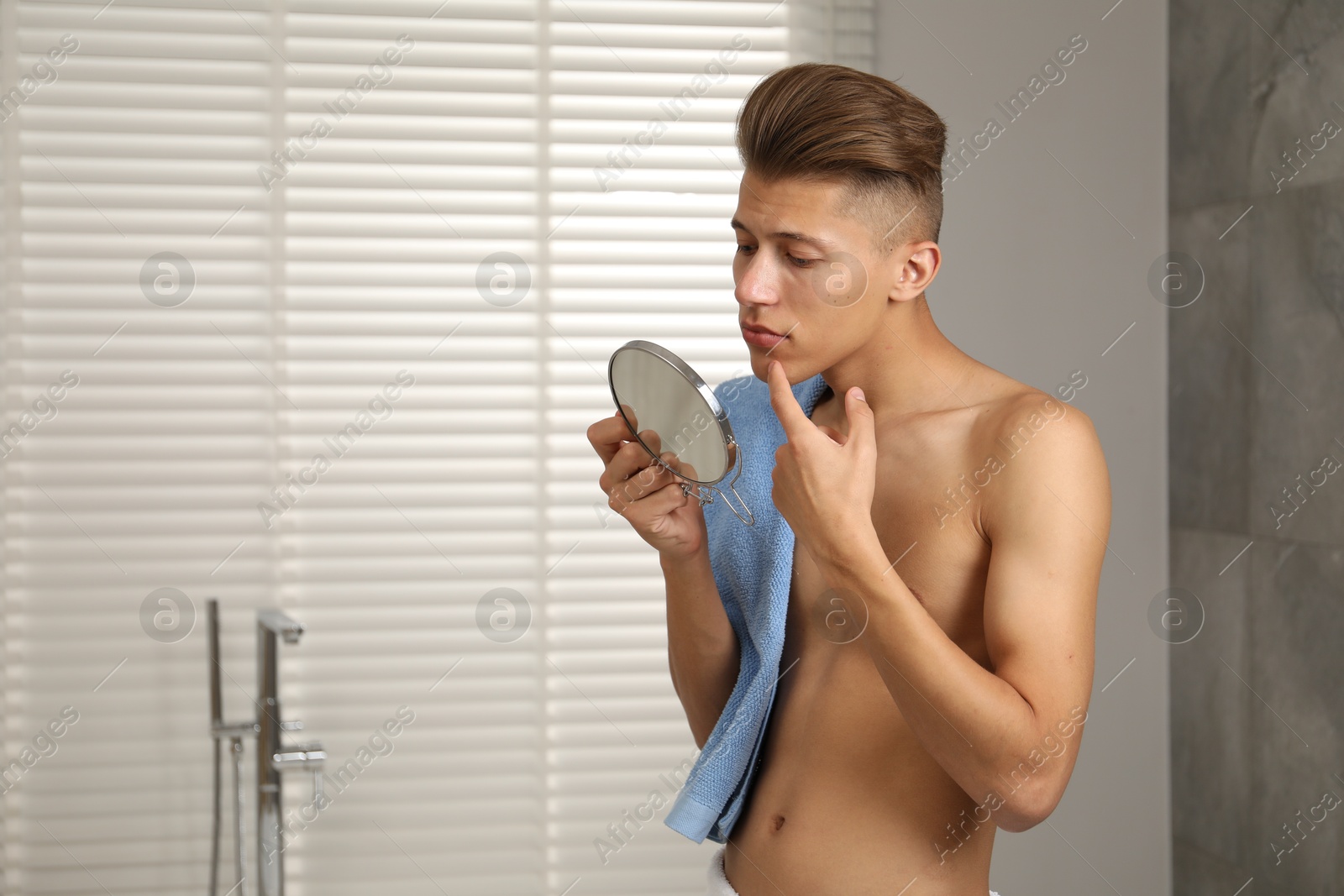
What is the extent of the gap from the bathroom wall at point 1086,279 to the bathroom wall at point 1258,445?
4 cm

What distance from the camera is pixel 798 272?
864mm

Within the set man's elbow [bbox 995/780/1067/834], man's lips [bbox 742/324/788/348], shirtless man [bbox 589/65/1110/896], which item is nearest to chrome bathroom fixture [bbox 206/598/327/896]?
shirtless man [bbox 589/65/1110/896]

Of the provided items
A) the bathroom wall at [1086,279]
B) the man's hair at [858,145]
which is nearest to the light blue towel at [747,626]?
the man's hair at [858,145]

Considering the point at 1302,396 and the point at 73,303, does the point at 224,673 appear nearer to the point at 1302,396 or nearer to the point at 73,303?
the point at 73,303

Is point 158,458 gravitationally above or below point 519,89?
below

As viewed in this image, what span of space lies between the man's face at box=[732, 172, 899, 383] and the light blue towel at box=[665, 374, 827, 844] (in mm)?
125

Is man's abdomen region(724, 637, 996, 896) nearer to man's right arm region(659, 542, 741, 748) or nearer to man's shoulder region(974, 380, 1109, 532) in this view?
man's right arm region(659, 542, 741, 748)

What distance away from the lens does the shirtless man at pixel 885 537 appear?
78 centimetres

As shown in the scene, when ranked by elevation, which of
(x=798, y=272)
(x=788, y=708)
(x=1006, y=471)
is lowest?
(x=788, y=708)

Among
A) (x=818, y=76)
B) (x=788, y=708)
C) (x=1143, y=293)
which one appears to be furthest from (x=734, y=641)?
(x=1143, y=293)

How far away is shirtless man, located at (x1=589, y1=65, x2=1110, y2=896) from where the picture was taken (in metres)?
0.78

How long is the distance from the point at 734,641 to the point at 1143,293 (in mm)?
1165

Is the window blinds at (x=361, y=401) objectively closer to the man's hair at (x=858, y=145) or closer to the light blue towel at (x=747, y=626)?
the light blue towel at (x=747, y=626)

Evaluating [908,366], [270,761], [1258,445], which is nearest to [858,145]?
[908,366]
